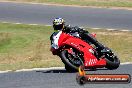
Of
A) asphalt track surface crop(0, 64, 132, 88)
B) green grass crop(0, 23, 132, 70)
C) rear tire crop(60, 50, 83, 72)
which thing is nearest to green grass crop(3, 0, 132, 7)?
green grass crop(0, 23, 132, 70)

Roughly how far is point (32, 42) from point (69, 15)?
17.6 ft

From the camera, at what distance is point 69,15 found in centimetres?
2592

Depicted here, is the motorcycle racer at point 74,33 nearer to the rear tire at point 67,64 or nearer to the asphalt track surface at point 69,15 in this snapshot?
the rear tire at point 67,64

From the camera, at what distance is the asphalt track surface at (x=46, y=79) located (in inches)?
462

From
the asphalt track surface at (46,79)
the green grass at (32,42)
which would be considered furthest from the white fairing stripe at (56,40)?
the green grass at (32,42)

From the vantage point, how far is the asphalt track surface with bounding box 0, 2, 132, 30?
955 inches

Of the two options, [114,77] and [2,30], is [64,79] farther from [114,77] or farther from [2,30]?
[2,30]

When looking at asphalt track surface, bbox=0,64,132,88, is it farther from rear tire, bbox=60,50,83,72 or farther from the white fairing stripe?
the white fairing stripe

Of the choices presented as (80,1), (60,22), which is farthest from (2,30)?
(60,22)

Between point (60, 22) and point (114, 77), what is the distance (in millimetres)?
6050

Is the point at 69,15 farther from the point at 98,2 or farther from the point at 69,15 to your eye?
the point at 98,2

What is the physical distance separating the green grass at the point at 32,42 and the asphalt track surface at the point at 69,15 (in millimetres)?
1294

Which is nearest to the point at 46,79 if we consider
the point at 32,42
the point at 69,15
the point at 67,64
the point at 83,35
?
the point at 67,64

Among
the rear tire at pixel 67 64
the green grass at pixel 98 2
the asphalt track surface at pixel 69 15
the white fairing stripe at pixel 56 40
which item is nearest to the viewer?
the rear tire at pixel 67 64
